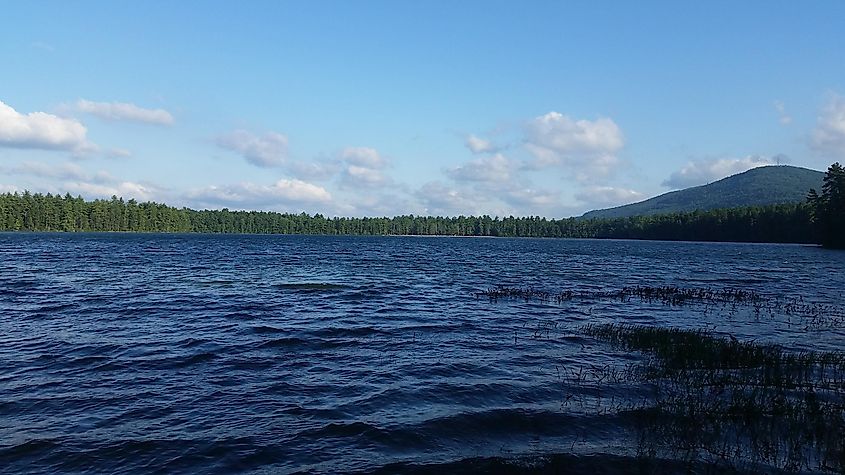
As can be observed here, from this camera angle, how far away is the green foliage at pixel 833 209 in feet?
419

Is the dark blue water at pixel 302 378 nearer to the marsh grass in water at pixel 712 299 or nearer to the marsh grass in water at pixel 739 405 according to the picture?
the marsh grass in water at pixel 739 405

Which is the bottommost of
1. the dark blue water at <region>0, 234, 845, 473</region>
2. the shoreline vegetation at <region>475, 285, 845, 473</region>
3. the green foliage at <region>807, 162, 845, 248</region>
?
the dark blue water at <region>0, 234, 845, 473</region>

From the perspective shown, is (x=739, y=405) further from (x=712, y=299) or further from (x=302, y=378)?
(x=712, y=299)

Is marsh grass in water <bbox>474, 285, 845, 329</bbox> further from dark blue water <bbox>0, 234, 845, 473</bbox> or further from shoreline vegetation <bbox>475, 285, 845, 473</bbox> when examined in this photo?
shoreline vegetation <bbox>475, 285, 845, 473</bbox>

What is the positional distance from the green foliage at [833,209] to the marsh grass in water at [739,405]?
448 feet

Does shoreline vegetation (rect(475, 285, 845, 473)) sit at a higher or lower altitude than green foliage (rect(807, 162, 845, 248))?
lower

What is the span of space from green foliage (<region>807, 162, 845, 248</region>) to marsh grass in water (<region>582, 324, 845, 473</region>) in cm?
13658

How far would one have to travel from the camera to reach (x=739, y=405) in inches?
570

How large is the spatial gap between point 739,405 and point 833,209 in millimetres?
148167

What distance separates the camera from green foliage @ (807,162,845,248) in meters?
128

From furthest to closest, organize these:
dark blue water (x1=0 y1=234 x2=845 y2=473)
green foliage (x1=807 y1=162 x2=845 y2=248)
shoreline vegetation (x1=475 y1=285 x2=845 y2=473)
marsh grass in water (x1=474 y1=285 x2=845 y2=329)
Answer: green foliage (x1=807 y1=162 x2=845 y2=248) < marsh grass in water (x1=474 y1=285 x2=845 y2=329) < dark blue water (x1=0 y1=234 x2=845 y2=473) < shoreline vegetation (x1=475 y1=285 x2=845 y2=473)

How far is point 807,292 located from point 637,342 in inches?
1259

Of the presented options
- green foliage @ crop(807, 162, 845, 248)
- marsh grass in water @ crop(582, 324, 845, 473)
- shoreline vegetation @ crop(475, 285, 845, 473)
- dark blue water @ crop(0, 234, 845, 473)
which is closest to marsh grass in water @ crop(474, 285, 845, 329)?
dark blue water @ crop(0, 234, 845, 473)

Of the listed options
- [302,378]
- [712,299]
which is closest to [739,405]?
[302,378]
